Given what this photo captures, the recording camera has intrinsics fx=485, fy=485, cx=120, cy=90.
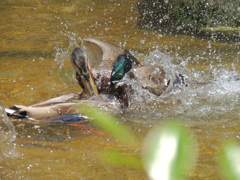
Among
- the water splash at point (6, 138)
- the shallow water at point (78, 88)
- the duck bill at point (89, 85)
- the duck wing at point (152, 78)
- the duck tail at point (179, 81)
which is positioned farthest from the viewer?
the duck tail at point (179, 81)

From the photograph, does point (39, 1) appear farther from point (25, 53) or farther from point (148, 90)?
point (148, 90)

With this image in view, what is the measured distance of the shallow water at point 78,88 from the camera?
325 cm

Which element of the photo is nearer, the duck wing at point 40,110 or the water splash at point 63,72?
the duck wing at point 40,110

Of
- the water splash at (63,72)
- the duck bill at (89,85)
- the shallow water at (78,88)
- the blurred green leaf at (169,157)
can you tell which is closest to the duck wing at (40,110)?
the shallow water at (78,88)

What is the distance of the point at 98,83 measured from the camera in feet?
14.6

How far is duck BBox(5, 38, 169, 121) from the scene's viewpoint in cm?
399

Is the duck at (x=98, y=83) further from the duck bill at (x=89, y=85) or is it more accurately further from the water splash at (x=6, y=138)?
the water splash at (x=6, y=138)

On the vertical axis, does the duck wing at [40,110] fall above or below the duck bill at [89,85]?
below

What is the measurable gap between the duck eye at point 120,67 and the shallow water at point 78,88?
0.20m

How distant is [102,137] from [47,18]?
16.5ft

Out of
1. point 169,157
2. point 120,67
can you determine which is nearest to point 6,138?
point 120,67

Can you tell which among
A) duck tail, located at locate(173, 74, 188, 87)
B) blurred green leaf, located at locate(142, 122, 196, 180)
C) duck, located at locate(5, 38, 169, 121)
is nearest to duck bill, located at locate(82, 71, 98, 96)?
duck, located at locate(5, 38, 169, 121)

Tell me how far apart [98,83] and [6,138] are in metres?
1.10

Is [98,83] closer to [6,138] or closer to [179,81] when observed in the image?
[179,81]
